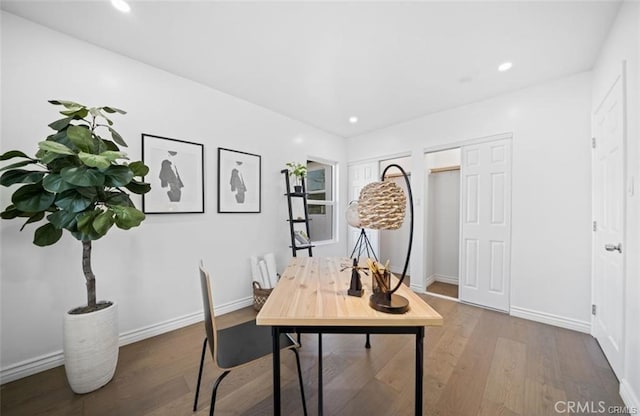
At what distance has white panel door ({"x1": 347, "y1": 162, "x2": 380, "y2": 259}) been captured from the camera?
4156mm

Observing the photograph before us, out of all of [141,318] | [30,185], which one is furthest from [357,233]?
[30,185]

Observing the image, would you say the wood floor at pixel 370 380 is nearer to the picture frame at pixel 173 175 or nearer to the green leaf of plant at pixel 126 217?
the green leaf of plant at pixel 126 217

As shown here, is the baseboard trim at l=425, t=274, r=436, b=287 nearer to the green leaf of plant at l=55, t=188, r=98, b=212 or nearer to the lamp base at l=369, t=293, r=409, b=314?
the lamp base at l=369, t=293, r=409, b=314

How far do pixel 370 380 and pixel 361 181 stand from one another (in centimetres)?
317

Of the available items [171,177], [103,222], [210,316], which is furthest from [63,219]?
[210,316]

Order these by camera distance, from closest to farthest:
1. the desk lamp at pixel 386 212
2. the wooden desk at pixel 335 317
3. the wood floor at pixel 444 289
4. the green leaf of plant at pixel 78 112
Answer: the wooden desk at pixel 335 317 < the desk lamp at pixel 386 212 < the green leaf of plant at pixel 78 112 < the wood floor at pixel 444 289

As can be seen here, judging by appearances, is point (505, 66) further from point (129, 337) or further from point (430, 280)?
point (129, 337)

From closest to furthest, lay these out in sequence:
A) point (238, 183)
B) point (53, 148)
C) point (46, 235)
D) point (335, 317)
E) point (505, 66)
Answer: point (335, 317) → point (53, 148) → point (46, 235) → point (505, 66) → point (238, 183)

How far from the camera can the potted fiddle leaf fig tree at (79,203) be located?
4.57 ft

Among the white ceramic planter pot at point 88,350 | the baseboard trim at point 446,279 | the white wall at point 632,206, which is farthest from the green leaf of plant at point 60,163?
the baseboard trim at point 446,279

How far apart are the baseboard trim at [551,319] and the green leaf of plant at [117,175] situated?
3915mm

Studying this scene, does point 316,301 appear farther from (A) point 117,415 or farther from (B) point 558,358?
(B) point 558,358

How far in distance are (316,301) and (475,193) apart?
2.82 m

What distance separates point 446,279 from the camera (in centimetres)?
392
